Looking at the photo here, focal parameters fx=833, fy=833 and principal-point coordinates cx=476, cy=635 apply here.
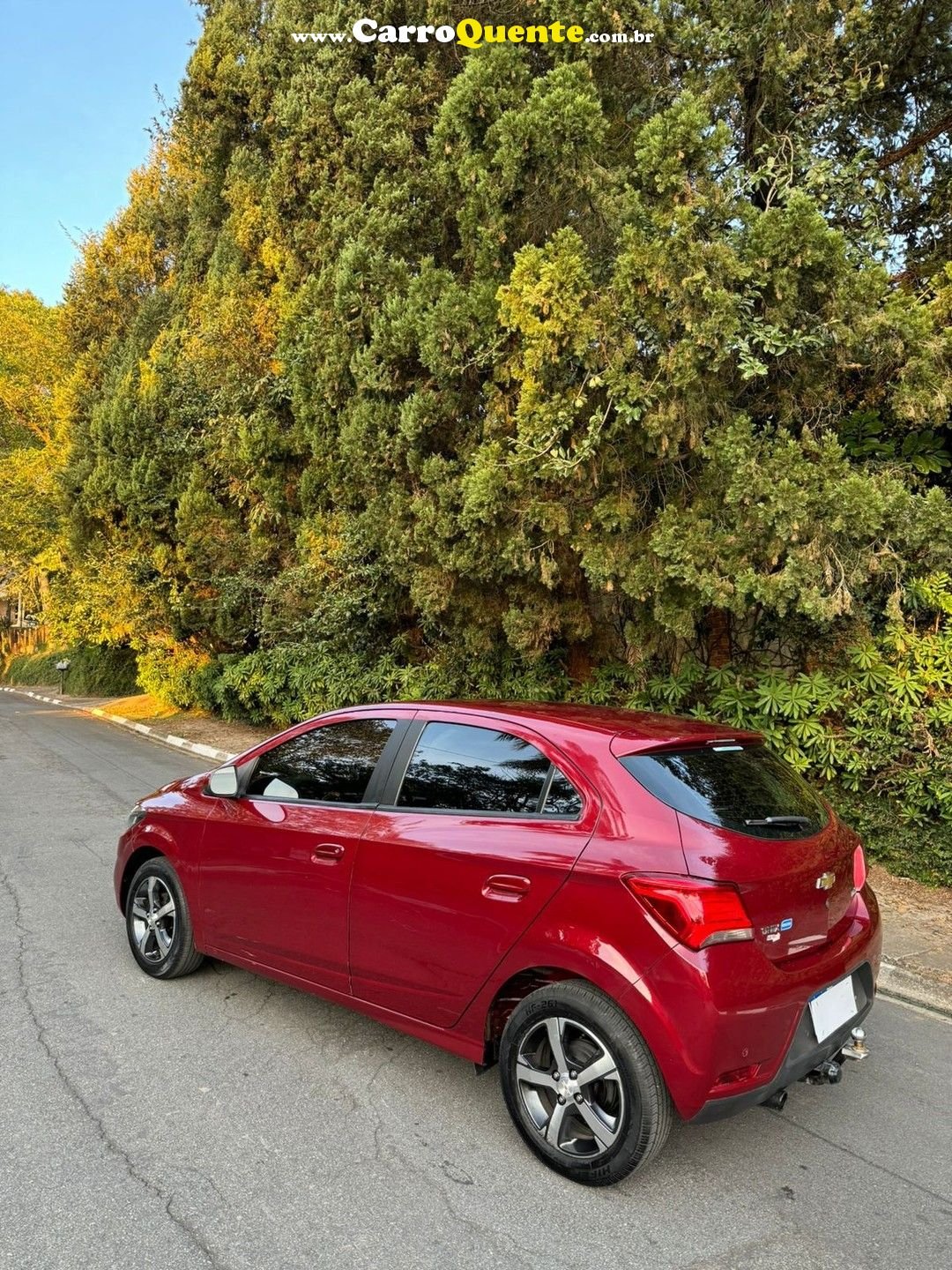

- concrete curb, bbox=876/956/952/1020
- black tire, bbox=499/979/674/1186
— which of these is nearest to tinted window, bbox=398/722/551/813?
black tire, bbox=499/979/674/1186

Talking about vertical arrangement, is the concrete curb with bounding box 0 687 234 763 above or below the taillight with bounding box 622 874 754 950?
below

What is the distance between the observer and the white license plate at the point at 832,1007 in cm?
280

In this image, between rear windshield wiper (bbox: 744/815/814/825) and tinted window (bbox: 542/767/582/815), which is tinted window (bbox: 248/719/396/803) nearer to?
tinted window (bbox: 542/767/582/815)

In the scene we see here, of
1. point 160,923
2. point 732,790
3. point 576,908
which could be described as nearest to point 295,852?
point 160,923

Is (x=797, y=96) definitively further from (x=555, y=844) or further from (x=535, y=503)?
(x=555, y=844)

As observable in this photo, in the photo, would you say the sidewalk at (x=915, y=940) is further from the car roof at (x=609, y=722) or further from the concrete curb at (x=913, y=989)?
the car roof at (x=609, y=722)

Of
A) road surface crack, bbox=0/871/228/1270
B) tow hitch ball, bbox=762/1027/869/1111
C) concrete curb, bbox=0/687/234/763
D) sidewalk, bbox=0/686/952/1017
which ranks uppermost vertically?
tow hitch ball, bbox=762/1027/869/1111

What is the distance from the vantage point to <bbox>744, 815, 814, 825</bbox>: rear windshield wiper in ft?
9.59

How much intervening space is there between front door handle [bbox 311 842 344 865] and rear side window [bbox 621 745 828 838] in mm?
1309

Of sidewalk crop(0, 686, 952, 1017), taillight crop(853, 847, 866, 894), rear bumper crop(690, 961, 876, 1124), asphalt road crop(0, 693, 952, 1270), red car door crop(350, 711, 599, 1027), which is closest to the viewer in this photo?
asphalt road crop(0, 693, 952, 1270)

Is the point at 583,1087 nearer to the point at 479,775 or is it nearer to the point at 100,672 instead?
the point at 479,775

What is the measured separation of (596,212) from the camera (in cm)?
714

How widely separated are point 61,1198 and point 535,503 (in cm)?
548

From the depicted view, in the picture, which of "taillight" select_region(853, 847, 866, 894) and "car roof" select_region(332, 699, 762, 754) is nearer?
"car roof" select_region(332, 699, 762, 754)
